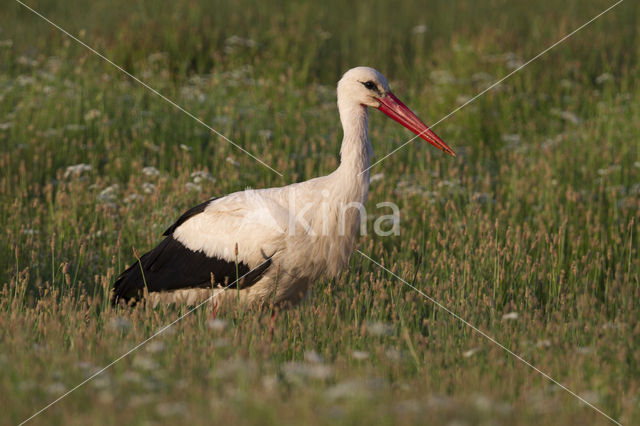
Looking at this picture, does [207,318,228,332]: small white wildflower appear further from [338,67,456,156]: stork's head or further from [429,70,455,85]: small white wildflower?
[429,70,455,85]: small white wildflower

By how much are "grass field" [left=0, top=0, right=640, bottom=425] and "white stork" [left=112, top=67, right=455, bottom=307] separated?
0.31 m

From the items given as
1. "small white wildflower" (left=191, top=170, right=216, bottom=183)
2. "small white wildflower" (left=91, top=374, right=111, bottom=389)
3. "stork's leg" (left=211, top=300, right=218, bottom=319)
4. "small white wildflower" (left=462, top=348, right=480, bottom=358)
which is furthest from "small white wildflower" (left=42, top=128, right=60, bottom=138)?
"small white wildflower" (left=462, top=348, right=480, bottom=358)

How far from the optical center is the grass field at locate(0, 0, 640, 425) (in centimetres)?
338

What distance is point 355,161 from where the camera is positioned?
481cm

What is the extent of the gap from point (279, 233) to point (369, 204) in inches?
92.9

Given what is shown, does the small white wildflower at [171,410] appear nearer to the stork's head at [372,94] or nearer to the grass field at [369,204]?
the grass field at [369,204]

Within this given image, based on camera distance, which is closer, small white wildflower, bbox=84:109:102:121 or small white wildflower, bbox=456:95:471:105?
small white wildflower, bbox=84:109:102:121

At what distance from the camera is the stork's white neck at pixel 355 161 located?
15.8 feet

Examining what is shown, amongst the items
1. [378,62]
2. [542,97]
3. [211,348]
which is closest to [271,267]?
[211,348]

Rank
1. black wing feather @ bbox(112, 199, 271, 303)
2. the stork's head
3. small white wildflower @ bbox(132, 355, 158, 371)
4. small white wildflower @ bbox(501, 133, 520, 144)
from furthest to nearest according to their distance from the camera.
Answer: small white wildflower @ bbox(501, 133, 520, 144), black wing feather @ bbox(112, 199, 271, 303), the stork's head, small white wildflower @ bbox(132, 355, 158, 371)

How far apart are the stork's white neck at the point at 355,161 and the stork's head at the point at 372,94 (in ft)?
0.49

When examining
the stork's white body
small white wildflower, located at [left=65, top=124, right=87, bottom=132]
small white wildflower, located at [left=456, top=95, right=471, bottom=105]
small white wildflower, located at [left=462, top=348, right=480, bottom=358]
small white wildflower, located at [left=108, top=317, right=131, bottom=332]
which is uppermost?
small white wildflower, located at [left=456, top=95, right=471, bottom=105]

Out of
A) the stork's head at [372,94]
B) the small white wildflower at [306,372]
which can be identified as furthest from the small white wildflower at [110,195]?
the small white wildflower at [306,372]

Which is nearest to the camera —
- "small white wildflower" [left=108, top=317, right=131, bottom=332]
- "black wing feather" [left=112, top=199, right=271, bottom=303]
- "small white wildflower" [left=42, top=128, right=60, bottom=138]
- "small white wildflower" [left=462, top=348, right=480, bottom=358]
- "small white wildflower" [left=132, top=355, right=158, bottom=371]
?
A: "small white wildflower" [left=132, top=355, right=158, bottom=371]
